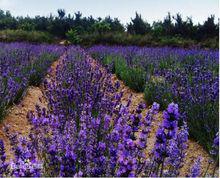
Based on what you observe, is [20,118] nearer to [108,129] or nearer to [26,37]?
[108,129]

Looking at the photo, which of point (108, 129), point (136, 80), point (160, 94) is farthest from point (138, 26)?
point (108, 129)

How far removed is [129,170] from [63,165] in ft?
1.39

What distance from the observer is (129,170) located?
159cm

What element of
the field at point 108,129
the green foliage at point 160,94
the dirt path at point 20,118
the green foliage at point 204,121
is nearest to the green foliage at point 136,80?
the field at point 108,129

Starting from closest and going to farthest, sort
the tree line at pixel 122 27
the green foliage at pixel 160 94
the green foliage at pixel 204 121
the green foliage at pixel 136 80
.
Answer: the green foliage at pixel 204 121 → the green foliage at pixel 160 94 → the green foliage at pixel 136 80 → the tree line at pixel 122 27

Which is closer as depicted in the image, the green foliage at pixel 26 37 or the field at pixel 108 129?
the field at pixel 108 129

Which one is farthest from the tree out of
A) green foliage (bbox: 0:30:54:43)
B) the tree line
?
green foliage (bbox: 0:30:54:43)

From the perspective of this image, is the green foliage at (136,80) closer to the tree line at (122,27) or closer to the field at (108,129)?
the field at (108,129)

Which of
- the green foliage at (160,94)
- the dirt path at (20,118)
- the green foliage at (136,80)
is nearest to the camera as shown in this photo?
the dirt path at (20,118)

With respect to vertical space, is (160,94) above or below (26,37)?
above

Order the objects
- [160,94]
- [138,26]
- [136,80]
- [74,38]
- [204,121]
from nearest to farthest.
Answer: [204,121] → [160,94] → [136,80] → [74,38] → [138,26]

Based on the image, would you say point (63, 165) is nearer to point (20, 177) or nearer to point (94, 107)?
point (20, 177)

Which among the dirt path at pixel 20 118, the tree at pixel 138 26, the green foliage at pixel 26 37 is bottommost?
the dirt path at pixel 20 118

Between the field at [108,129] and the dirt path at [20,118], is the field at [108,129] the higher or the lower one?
the higher one
